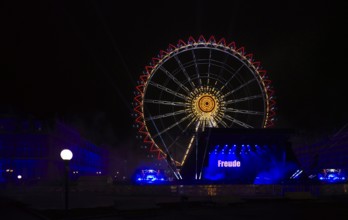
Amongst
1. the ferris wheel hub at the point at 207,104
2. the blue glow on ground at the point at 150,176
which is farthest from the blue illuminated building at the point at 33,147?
the ferris wheel hub at the point at 207,104

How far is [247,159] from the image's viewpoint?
65.7 m

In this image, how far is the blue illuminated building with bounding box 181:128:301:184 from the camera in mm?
64625

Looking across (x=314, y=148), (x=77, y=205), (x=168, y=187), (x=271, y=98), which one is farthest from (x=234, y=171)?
(x=314, y=148)

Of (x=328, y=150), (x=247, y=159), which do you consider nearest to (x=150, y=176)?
(x=247, y=159)

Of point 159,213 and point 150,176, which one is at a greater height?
point 150,176

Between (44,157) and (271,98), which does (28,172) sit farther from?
(271,98)

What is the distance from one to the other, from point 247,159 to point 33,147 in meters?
51.6

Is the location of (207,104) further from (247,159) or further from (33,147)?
(33,147)

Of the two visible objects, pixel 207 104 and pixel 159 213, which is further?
pixel 207 104

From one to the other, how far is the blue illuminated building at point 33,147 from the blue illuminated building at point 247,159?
128ft

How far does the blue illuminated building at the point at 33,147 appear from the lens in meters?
97.4

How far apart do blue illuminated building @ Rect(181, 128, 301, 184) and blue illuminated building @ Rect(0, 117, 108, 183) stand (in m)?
38.9

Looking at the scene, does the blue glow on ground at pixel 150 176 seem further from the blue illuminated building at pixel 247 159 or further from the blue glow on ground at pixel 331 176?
the blue glow on ground at pixel 331 176

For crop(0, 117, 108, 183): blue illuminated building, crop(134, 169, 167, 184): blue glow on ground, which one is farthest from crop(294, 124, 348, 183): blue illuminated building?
crop(0, 117, 108, 183): blue illuminated building
